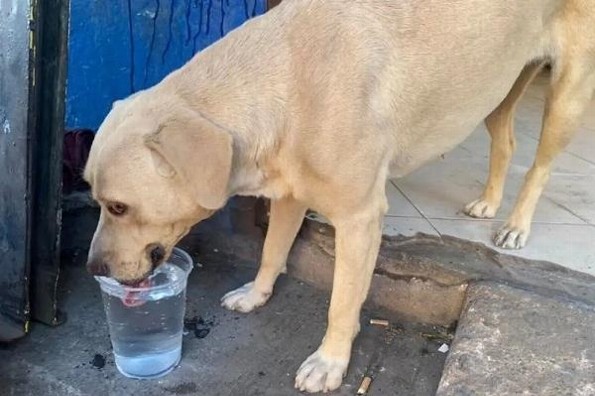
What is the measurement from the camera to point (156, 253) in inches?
95.7

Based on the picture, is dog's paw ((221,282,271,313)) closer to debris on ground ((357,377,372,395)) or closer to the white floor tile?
debris on ground ((357,377,372,395))

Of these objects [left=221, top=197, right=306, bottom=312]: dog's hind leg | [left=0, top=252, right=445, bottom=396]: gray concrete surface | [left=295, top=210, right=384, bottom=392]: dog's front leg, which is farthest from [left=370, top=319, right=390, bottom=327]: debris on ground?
[left=221, top=197, right=306, bottom=312]: dog's hind leg

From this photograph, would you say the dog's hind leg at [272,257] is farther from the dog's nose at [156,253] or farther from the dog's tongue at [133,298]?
the dog's nose at [156,253]

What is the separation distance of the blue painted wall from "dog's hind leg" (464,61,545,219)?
4.46ft

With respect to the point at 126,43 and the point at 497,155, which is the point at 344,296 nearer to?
the point at 497,155

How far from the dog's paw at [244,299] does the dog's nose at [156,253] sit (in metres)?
0.82

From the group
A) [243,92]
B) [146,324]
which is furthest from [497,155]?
[146,324]

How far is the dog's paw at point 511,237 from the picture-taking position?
3.38m

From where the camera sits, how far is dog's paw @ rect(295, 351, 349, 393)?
271 cm

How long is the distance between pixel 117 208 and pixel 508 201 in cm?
237

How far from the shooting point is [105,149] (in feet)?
7.36

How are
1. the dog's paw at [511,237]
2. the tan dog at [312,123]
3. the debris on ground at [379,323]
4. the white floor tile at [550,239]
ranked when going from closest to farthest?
the tan dog at [312,123] < the debris on ground at [379,323] < the white floor tile at [550,239] < the dog's paw at [511,237]

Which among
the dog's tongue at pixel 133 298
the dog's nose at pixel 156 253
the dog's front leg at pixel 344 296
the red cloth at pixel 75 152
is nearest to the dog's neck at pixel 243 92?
the dog's nose at pixel 156 253

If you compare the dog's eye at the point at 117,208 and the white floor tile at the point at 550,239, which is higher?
the dog's eye at the point at 117,208
